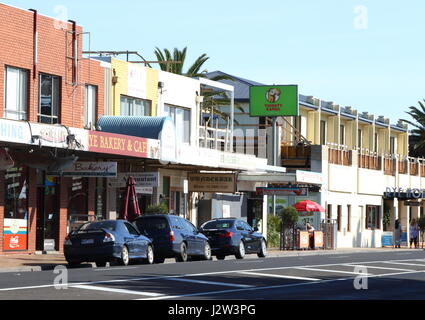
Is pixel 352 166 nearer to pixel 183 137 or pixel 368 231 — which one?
pixel 368 231

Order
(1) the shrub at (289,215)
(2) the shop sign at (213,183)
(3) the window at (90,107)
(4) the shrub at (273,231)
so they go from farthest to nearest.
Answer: (4) the shrub at (273,231) < (1) the shrub at (289,215) < (2) the shop sign at (213,183) < (3) the window at (90,107)

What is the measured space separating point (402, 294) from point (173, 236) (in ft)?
49.7

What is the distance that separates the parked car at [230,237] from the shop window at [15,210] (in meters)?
6.40

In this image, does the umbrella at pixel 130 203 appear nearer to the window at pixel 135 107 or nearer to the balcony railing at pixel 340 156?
the window at pixel 135 107

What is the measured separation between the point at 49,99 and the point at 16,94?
2000 millimetres

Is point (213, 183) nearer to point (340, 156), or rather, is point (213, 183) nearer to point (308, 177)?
point (308, 177)

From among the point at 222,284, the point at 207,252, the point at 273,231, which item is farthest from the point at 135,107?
the point at 222,284

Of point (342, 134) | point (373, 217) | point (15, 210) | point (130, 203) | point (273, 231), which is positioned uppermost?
point (342, 134)

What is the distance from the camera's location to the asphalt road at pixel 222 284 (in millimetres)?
20812

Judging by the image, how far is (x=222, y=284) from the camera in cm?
2427

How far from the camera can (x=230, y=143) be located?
55.7 metres

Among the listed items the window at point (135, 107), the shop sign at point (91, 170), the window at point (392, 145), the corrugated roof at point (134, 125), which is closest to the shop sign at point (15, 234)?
A: the shop sign at point (91, 170)

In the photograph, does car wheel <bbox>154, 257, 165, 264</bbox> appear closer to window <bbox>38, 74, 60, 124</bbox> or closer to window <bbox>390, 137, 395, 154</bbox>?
window <bbox>38, 74, 60, 124</bbox>
